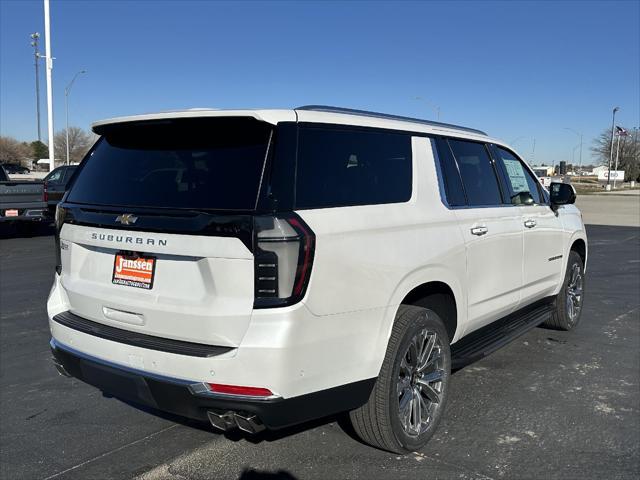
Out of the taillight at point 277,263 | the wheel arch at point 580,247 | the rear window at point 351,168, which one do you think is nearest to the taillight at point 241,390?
the taillight at point 277,263

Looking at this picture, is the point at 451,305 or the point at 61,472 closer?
Answer: the point at 61,472

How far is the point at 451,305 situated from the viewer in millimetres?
3826

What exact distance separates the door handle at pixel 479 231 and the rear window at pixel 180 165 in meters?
A: 1.77

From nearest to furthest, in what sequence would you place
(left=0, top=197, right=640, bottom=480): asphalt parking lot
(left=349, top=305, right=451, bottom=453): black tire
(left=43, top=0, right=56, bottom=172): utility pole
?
(left=349, top=305, right=451, bottom=453): black tire < (left=0, top=197, right=640, bottom=480): asphalt parking lot < (left=43, top=0, right=56, bottom=172): utility pole

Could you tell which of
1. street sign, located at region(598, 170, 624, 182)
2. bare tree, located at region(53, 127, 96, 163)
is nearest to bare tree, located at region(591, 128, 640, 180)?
street sign, located at region(598, 170, 624, 182)

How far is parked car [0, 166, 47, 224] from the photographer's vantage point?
547 inches

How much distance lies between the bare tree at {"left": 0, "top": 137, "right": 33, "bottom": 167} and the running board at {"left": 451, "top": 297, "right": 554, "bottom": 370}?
273ft

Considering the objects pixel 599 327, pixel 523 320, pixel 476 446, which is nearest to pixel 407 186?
pixel 476 446

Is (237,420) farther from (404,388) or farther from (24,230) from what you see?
(24,230)

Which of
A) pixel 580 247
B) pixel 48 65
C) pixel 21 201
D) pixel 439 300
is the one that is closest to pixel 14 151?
pixel 48 65

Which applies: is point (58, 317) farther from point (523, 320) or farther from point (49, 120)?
point (49, 120)

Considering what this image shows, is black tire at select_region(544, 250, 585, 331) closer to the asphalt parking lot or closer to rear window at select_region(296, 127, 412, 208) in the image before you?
the asphalt parking lot

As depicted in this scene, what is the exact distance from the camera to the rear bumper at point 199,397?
2.65 metres

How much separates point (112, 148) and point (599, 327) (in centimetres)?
542
